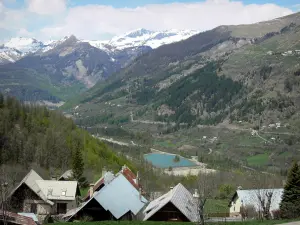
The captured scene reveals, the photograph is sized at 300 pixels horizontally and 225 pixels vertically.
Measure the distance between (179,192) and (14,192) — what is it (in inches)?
849

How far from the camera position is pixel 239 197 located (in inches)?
2739

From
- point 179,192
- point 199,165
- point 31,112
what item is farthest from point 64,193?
point 199,165

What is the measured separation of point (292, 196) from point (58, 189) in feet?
102

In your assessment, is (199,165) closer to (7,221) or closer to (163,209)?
(163,209)

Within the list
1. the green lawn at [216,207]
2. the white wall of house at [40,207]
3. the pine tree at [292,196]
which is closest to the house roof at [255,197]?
the green lawn at [216,207]

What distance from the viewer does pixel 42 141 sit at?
11419 centimetres

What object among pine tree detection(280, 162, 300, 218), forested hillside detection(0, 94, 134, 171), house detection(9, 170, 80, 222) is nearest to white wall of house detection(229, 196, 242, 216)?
pine tree detection(280, 162, 300, 218)

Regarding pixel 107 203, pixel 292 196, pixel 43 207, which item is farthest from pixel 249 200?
pixel 43 207

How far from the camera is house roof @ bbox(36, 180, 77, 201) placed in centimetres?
6197

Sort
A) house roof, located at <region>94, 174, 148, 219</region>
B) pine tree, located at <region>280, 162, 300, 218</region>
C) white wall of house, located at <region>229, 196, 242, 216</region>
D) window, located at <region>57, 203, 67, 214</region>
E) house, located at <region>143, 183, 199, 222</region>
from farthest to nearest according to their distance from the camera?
white wall of house, located at <region>229, 196, 242, 216</region>
window, located at <region>57, 203, 67, 214</region>
pine tree, located at <region>280, 162, 300, 218</region>
house roof, located at <region>94, 174, 148, 219</region>
house, located at <region>143, 183, 199, 222</region>

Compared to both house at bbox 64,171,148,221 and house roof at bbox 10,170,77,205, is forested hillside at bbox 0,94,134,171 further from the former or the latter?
house at bbox 64,171,148,221

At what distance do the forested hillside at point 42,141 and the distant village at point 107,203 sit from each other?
130ft

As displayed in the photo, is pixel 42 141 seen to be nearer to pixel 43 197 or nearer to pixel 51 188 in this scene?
pixel 51 188

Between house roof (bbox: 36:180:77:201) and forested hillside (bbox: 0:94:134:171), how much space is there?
38.0m
